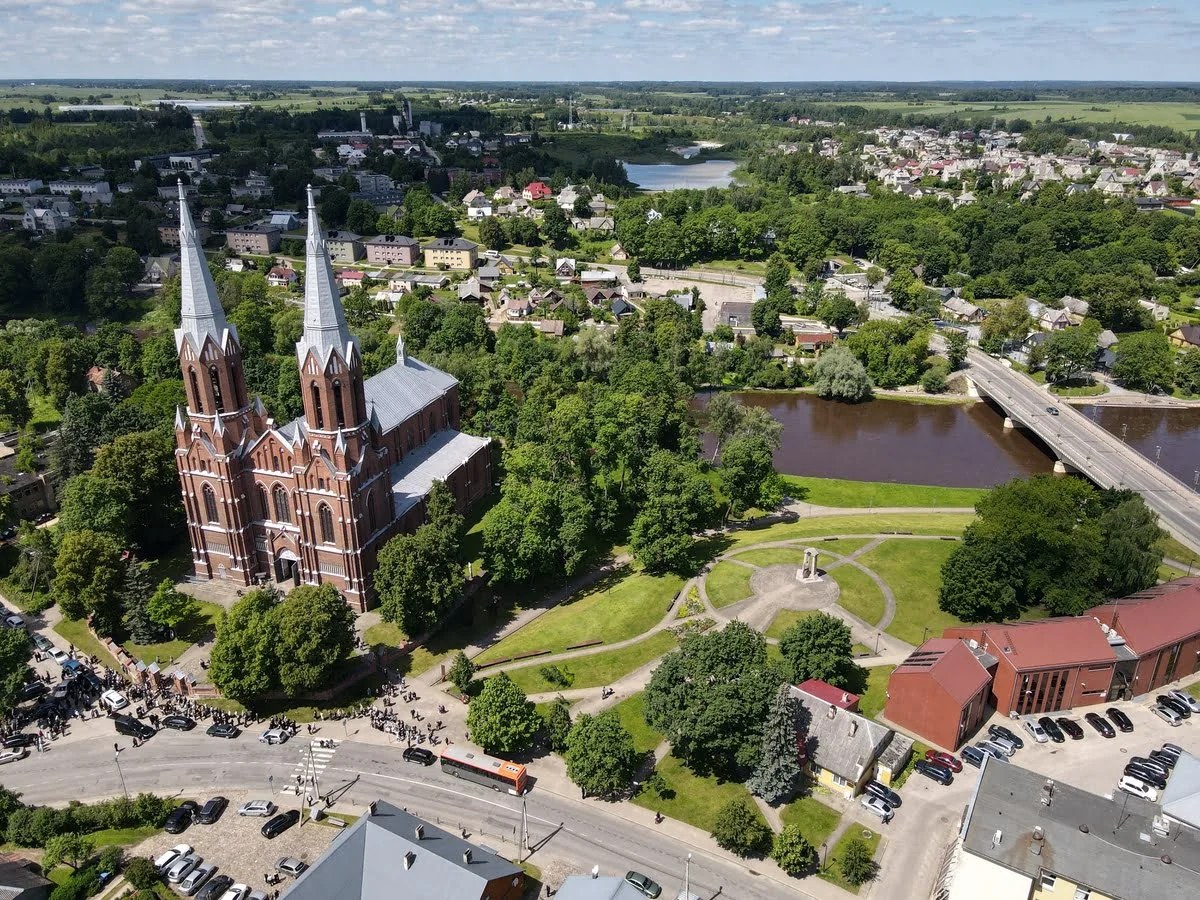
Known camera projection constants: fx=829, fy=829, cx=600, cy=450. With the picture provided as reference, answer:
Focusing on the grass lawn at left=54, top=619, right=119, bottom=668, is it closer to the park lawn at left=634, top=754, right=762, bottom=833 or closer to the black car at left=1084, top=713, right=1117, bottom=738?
the park lawn at left=634, top=754, right=762, bottom=833

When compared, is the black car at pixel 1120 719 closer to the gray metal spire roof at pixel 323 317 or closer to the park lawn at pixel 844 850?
the park lawn at pixel 844 850

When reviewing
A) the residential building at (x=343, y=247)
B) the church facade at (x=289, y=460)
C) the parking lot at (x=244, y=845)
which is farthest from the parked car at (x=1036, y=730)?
the residential building at (x=343, y=247)

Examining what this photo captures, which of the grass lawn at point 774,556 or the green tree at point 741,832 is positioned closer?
the green tree at point 741,832

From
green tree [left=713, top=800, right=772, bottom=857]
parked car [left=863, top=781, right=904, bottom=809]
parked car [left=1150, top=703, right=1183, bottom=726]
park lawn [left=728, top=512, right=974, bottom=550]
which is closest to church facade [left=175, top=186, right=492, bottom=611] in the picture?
park lawn [left=728, top=512, right=974, bottom=550]

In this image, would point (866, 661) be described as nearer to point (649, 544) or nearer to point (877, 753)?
point (877, 753)

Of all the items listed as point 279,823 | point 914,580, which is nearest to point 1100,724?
point 914,580

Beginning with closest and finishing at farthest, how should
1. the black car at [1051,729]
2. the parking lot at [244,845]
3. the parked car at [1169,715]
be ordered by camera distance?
the parking lot at [244,845]
the black car at [1051,729]
the parked car at [1169,715]

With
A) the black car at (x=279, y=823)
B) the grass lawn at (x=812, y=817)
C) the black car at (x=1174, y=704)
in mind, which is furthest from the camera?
the black car at (x=1174, y=704)
